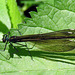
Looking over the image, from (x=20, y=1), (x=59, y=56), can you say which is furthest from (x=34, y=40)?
(x=20, y=1)

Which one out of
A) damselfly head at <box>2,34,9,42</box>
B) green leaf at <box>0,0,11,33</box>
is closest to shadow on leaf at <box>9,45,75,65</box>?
damselfly head at <box>2,34,9,42</box>

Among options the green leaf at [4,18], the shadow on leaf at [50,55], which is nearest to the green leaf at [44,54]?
the shadow on leaf at [50,55]

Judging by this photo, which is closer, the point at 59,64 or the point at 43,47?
the point at 59,64

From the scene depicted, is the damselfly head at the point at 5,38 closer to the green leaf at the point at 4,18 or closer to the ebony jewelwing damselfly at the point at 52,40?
the ebony jewelwing damselfly at the point at 52,40

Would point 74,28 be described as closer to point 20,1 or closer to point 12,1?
point 12,1

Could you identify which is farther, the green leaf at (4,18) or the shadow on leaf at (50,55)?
the green leaf at (4,18)

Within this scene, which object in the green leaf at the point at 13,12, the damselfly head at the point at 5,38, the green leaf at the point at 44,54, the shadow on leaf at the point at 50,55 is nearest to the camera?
the green leaf at the point at 44,54
